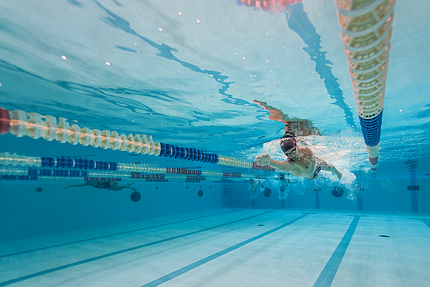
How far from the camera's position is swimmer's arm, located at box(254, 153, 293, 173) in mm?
4141

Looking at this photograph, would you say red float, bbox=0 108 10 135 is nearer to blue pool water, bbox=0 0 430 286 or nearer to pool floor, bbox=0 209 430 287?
blue pool water, bbox=0 0 430 286

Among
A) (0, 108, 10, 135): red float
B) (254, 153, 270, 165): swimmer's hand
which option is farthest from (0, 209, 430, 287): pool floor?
(0, 108, 10, 135): red float

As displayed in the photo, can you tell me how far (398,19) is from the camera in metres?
3.01

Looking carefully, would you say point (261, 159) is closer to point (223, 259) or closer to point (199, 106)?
point (199, 106)

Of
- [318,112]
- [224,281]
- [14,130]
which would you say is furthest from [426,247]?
[14,130]

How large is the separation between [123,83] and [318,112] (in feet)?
16.5

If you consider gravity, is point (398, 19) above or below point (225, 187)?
above

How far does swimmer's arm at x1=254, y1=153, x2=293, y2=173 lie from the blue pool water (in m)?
1.53

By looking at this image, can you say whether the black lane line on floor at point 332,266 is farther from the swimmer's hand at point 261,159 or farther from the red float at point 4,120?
the red float at point 4,120

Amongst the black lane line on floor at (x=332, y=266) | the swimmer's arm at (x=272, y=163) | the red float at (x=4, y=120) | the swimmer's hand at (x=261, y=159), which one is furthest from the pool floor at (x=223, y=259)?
the red float at (x=4, y=120)

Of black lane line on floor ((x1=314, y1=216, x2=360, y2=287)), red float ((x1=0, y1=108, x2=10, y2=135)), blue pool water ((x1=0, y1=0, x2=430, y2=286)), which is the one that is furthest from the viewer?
black lane line on floor ((x1=314, y1=216, x2=360, y2=287))

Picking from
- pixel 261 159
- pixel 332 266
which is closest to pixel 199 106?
pixel 261 159

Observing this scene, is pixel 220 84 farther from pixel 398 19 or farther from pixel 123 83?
pixel 398 19

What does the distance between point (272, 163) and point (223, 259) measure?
137 inches
